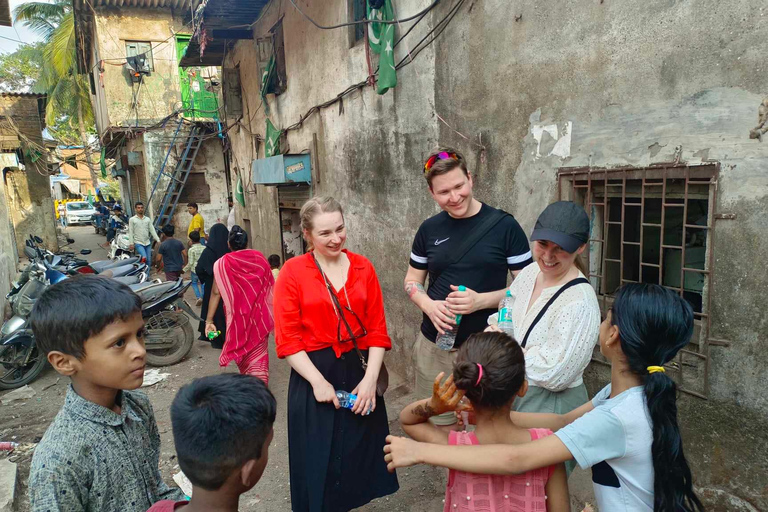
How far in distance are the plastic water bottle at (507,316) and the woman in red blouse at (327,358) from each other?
72cm

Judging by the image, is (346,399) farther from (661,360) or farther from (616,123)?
(616,123)

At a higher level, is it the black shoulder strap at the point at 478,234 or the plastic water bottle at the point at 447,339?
the black shoulder strap at the point at 478,234

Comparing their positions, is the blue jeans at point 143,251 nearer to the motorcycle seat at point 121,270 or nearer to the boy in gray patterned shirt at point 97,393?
the motorcycle seat at point 121,270

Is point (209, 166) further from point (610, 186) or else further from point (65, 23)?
point (610, 186)

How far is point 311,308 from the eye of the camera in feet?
8.29

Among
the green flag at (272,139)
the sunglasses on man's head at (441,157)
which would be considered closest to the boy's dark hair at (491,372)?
the sunglasses on man's head at (441,157)

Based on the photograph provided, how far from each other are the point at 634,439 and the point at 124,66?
18721mm

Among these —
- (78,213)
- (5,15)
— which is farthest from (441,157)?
(78,213)

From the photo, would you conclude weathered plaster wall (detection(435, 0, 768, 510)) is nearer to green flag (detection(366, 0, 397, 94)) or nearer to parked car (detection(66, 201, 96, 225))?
green flag (detection(366, 0, 397, 94))

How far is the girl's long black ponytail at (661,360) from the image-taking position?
1476 millimetres

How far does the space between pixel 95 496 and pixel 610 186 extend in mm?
3000

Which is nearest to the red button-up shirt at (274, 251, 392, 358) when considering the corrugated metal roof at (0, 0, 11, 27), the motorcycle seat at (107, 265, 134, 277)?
the motorcycle seat at (107, 265, 134, 277)

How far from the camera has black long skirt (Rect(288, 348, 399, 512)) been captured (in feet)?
8.45

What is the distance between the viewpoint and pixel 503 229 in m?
2.60
